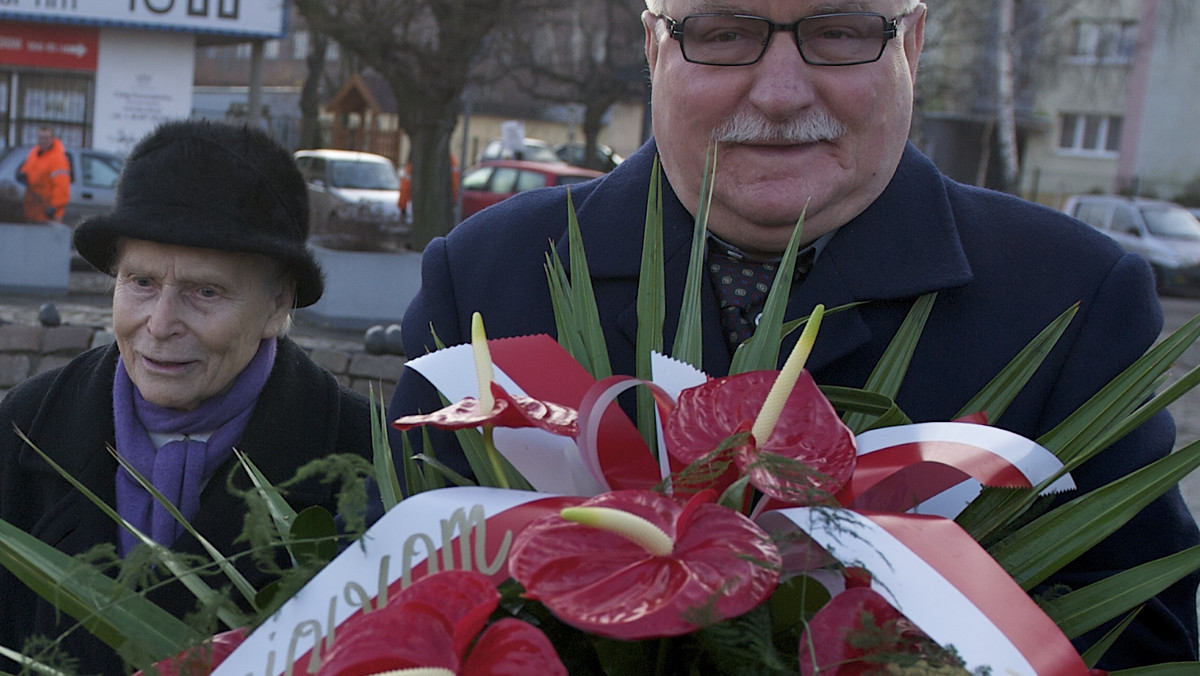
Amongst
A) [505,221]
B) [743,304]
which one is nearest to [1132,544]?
[743,304]

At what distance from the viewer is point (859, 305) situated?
162cm

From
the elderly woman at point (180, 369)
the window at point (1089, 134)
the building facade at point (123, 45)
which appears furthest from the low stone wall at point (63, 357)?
A: the window at point (1089, 134)

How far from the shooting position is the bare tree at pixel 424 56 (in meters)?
13.5

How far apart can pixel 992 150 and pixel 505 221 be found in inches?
1356

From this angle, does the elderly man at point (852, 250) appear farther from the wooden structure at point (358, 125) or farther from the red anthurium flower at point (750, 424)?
the wooden structure at point (358, 125)

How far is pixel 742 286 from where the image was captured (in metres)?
1.65

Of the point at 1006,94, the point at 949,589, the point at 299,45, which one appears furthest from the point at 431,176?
the point at 299,45

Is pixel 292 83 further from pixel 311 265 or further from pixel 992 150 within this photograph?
pixel 311 265

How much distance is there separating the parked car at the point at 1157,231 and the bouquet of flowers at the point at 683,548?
67.4 ft

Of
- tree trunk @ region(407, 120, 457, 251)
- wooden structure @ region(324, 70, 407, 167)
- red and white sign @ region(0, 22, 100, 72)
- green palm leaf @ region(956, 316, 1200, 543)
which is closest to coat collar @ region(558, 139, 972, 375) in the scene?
green palm leaf @ region(956, 316, 1200, 543)

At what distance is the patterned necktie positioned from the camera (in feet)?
5.37

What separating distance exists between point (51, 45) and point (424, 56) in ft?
20.2

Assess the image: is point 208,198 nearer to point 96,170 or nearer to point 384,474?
point 384,474

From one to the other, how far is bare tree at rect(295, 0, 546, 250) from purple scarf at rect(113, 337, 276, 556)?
35.6ft
